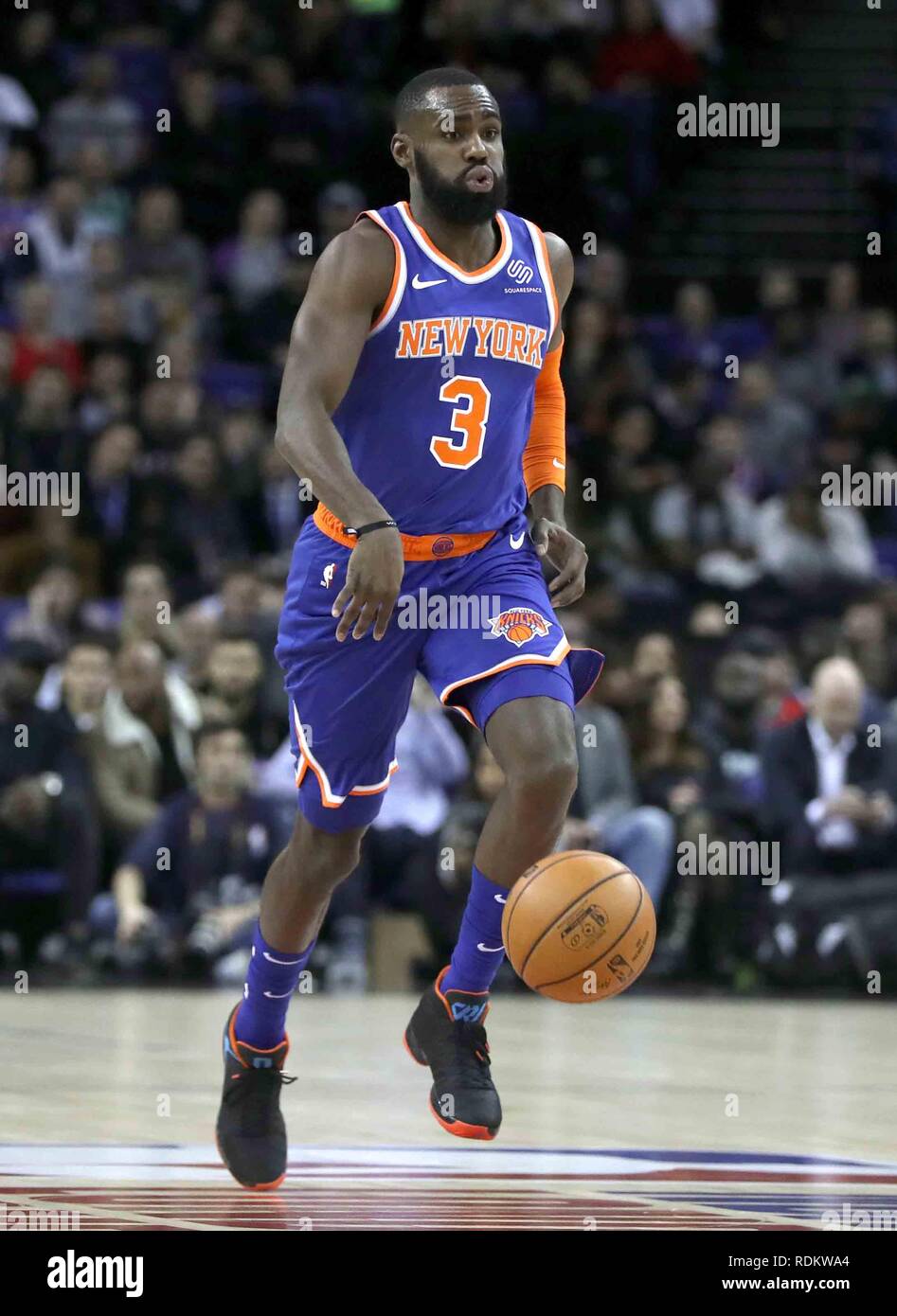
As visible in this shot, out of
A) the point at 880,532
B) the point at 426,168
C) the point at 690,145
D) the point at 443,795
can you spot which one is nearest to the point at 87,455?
the point at 443,795

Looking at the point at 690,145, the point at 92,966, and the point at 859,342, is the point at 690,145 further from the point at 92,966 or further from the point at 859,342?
the point at 92,966

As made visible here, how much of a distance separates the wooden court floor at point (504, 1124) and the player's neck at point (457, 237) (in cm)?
210

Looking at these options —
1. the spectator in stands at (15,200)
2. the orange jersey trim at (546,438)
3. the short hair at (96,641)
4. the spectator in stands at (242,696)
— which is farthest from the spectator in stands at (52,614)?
the orange jersey trim at (546,438)

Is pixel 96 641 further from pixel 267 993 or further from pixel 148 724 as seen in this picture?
pixel 267 993

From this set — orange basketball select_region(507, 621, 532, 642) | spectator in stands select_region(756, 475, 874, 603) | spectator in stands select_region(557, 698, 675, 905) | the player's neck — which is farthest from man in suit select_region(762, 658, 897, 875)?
orange basketball select_region(507, 621, 532, 642)

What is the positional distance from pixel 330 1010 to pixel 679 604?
3.60 meters

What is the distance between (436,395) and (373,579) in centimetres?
59

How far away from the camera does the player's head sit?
543cm

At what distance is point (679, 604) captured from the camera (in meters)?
12.9

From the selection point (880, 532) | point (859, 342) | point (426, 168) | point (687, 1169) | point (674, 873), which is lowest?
point (687, 1169)

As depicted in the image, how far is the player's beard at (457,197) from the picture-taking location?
17.9 ft

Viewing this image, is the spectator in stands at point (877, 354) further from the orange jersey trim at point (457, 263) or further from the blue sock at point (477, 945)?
the blue sock at point (477, 945)

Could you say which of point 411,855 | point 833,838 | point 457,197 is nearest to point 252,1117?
point 457,197

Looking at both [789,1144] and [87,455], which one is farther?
[87,455]
